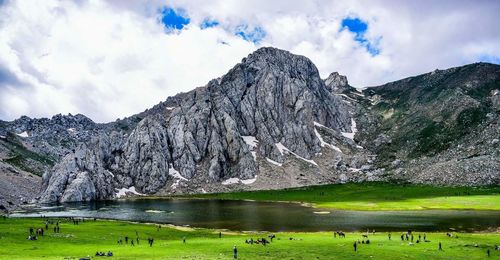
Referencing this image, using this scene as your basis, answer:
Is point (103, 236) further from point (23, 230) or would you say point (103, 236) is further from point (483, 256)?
point (483, 256)

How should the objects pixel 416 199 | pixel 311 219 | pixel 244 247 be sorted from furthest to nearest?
pixel 416 199
pixel 311 219
pixel 244 247

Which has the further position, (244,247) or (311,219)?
(311,219)

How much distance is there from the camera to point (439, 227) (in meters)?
96.3

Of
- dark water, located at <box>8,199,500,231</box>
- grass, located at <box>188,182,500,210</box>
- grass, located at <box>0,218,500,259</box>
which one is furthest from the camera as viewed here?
grass, located at <box>188,182,500,210</box>

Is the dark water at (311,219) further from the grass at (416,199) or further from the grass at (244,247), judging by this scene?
the grass at (416,199)

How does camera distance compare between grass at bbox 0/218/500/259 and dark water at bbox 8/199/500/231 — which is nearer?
grass at bbox 0/218/500/259

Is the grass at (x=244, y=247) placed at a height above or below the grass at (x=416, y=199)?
below

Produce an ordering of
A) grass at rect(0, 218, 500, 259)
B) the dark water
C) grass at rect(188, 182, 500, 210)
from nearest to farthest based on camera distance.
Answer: grass at rect(0, 218, 500, 259) < the dark water < grass at rect(188, 182, 500, 210)

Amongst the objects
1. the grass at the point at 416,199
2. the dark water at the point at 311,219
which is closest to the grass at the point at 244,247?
the dark water at the point at 311,219

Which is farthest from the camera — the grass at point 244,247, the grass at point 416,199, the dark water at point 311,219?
the grass at point 416,199

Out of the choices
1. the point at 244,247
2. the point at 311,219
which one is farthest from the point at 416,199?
the point at 244,247

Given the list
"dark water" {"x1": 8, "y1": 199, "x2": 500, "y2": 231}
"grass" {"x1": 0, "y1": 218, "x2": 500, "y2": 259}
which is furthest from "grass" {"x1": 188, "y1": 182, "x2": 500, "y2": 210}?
"grass" {"x1": 0, "y1": 218, "x2": 500, "y2": 259}

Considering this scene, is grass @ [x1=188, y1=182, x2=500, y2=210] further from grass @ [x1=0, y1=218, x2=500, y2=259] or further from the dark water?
grass @ [x1=0, y1=218, x2=500, y2=259]

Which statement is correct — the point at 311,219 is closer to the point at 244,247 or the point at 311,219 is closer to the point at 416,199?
the point at 244,247
